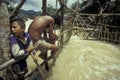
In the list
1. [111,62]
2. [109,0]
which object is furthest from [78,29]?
→ [111,62]

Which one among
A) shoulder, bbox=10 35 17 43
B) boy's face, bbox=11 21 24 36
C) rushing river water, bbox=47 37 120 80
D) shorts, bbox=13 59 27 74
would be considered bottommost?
rushing river water, bbox=47 37 120 80

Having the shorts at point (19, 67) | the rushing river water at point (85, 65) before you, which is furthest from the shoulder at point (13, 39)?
the rushing river water at point (85, 65)

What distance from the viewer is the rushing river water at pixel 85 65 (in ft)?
21.5

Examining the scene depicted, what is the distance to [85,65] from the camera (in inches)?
296

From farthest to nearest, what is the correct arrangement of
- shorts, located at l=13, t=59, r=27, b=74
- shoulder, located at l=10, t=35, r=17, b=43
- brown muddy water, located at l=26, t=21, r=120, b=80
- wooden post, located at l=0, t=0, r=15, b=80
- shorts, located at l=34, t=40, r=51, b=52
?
1. brown muddy water, located at l=26, t=21, r=120, b=80
2. shorts, located at l=34, t=40, r=51, b=52
3. shorts, located at l=13, t=59, r=27, b=74
4. shoulder, located at l=10, t=35, r=17, b=43
5. wooden post, located at l=0, t=0, r=15, b=80

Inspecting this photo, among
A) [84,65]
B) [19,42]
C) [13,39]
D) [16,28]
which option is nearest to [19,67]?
[19,42]

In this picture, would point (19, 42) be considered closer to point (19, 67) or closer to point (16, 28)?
point (16, 28)

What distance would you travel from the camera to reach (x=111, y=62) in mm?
7977

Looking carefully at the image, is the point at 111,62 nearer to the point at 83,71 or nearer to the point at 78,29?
the point at 83,71

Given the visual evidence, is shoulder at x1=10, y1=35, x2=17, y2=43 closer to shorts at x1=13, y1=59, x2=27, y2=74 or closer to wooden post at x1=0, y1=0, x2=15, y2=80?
wooden post at x1=0, y1=0, x2=15, y2=80

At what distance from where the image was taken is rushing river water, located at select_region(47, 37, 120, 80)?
6547 millimetres

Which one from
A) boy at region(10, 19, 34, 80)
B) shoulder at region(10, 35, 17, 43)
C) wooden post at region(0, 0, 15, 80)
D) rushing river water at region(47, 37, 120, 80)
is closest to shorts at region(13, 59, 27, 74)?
boy at region(10, 19, 34, 80)

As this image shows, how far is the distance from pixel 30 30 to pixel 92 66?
3.04 meters

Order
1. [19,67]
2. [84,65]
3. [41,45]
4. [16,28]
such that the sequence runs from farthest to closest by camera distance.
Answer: [84,65] → [41,45] → [19,67] → [16,28]
